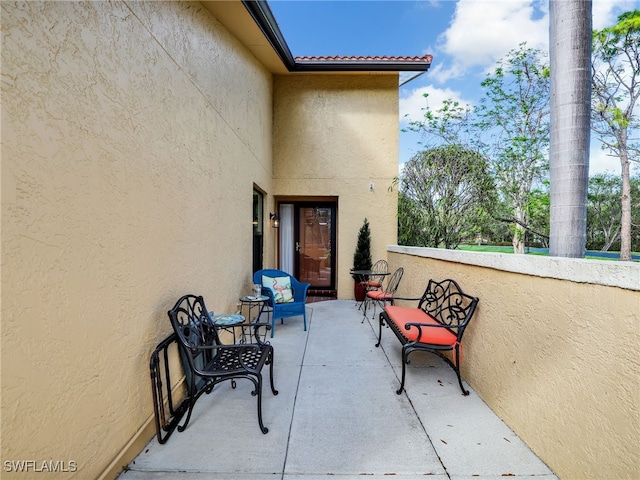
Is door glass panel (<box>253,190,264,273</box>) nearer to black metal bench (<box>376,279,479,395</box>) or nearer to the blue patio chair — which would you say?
the blue patio chair

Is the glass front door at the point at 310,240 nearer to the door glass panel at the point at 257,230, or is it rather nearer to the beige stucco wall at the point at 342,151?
the beige stucco wall at the point at 342,151

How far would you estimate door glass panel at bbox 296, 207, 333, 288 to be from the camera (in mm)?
7328

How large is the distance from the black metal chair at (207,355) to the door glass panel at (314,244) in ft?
15.5

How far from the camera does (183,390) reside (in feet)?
8.09

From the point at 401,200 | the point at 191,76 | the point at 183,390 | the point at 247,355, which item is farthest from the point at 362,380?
the point at 401,200

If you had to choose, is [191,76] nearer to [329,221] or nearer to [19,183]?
[19,183]

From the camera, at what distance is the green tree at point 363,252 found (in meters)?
6.45

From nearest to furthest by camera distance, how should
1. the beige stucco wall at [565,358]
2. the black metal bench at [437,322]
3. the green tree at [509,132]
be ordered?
the beige stucco wall at [565,358], the black metal bench at [437,322], the green tree at [509,132]

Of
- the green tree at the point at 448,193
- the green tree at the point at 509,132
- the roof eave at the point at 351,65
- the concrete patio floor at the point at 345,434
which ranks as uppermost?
the roof eave at the point at 351,65

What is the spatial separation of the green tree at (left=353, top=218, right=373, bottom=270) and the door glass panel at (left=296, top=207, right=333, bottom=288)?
108 cm

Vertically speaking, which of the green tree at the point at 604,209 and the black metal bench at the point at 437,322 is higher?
the green tree at the point at 604,209

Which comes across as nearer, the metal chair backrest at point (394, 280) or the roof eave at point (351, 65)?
the metal chair backrest at point (394, 280)

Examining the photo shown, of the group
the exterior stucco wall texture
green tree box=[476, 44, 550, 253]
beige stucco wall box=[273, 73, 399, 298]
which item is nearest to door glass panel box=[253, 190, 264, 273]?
beige stucco wall box=[273, 73, 399, 298]

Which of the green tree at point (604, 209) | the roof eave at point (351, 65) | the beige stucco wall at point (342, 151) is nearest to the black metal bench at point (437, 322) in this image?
the beige stucco wall at point (342, 151)
